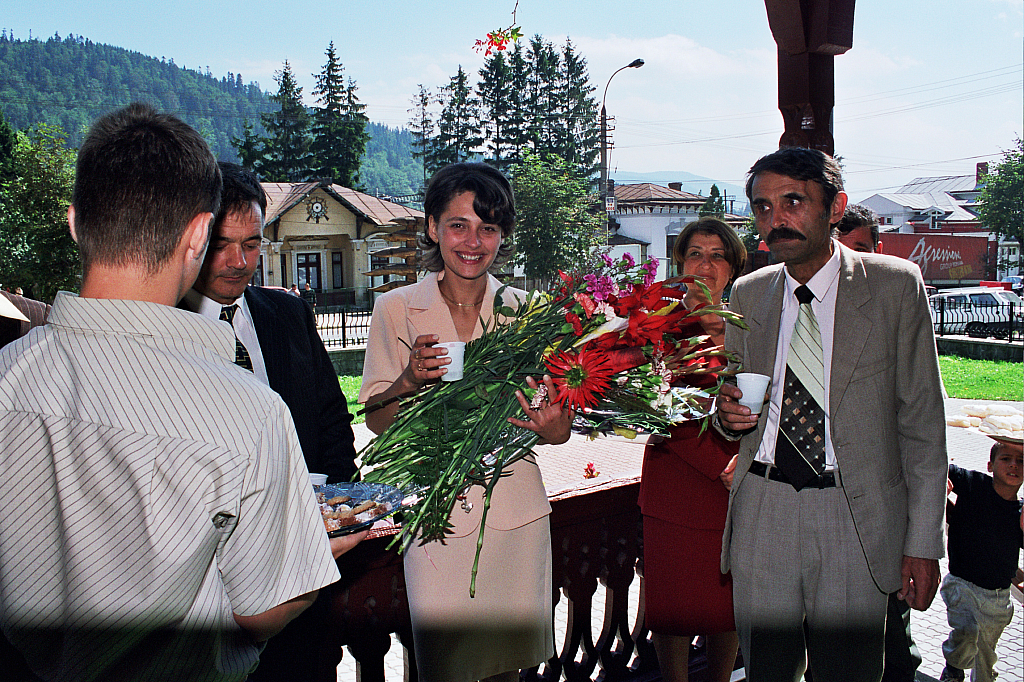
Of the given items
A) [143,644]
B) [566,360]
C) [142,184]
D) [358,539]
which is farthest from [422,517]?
[142,184]

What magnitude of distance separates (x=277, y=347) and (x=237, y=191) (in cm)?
48

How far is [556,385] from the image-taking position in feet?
6.05

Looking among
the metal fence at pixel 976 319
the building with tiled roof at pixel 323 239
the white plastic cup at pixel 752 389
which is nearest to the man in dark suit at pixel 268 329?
the white plastic cup at pixel 752 389

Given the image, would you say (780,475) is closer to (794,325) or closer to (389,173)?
(794,325)

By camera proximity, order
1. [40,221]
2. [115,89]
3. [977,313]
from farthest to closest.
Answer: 1. [115,89]
2. [977,313]
3. [40,221]

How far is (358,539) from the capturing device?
5.21 feet

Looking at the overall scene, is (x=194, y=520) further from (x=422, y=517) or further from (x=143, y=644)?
(x=422, y=517)

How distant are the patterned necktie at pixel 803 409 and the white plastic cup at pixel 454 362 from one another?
1.01m

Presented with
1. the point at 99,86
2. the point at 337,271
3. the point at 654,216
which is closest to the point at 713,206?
the point at 654,216

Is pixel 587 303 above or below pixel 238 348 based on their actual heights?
above

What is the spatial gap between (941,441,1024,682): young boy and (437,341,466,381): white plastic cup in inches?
86.6

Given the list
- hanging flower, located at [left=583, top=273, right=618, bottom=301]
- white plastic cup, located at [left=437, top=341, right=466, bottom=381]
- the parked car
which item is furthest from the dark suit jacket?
the parked car

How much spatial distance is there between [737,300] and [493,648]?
136 centimetres

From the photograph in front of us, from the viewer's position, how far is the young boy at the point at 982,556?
9.51 ft
